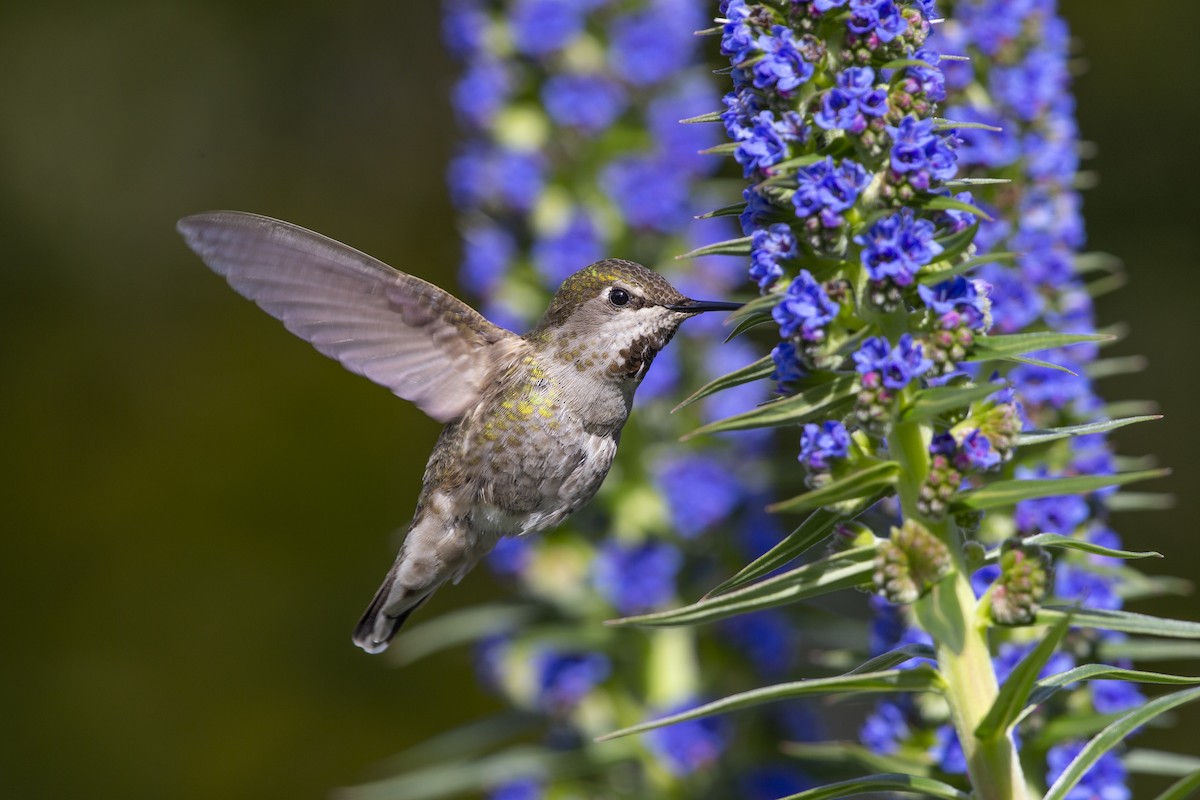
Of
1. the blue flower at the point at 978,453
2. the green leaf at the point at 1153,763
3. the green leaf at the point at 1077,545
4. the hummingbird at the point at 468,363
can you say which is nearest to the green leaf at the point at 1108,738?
the green leaf at the point at 1077,545

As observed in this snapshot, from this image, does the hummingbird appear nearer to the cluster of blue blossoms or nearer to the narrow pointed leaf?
the cluster of blue blossoms

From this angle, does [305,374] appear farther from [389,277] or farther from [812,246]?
[812,246]

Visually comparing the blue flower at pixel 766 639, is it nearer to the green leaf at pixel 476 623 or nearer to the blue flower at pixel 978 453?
the green leaf at pixel 476 623

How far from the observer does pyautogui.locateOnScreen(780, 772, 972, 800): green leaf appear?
2.12 meters

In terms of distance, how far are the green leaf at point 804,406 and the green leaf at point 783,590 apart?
23 centimetres

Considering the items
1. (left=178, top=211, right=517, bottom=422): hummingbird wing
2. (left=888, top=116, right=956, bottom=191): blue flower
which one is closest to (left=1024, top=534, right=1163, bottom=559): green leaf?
(left=888, top=116, right=956, bottom=191): blue flower

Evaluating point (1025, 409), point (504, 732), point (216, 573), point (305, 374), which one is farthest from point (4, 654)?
point (1025, 409)

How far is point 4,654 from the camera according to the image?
778 centimetres

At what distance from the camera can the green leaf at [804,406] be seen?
7.43ft

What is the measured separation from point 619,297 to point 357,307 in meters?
0.65

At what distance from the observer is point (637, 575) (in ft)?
14.9

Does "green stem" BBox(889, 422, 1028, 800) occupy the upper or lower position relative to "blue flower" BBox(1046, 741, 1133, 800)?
upper

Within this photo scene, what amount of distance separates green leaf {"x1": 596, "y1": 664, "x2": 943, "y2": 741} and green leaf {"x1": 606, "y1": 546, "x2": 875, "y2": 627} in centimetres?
13

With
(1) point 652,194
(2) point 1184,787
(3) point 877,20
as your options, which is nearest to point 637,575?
(1) point 652,194
